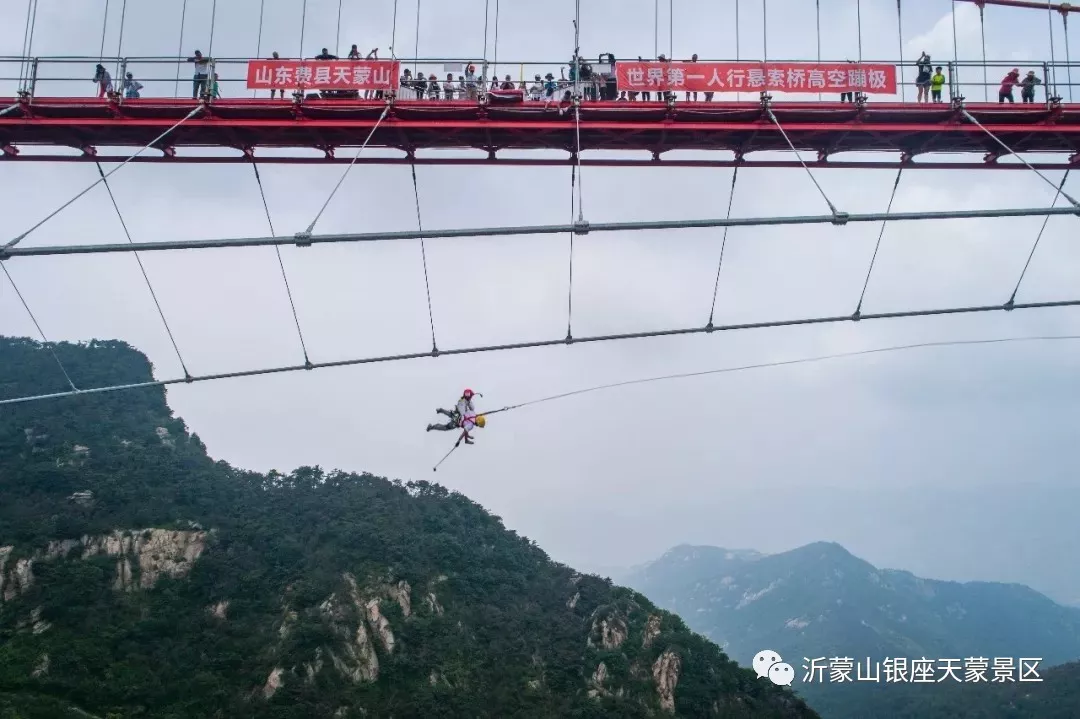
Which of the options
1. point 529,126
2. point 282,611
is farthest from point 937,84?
point 282,611

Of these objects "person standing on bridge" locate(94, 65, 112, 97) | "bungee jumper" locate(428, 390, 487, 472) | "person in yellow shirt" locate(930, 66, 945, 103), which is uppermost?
"person in yellow shirt" locate(930, 66, 945, 103)

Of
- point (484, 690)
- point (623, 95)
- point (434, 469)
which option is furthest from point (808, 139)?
point (484, 690)

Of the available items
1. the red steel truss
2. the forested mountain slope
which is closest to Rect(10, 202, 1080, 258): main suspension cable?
the red steel truss

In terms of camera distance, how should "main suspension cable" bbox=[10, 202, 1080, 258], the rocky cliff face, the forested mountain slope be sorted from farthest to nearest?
the rocky cliff face → the forested mountain slope → "main suspension cable" bbox=[10, 202, 1080, 258]

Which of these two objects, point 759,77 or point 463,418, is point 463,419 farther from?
point 759,77

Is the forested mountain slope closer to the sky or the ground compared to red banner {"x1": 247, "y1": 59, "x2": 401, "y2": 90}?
closer to the ground

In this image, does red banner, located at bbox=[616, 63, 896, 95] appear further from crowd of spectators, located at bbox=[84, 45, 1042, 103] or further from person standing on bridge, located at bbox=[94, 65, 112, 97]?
person standing on bridge, located at bbox=[94, 65, 112, 97]

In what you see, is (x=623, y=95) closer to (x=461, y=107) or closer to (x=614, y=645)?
(x=461, y=107)
